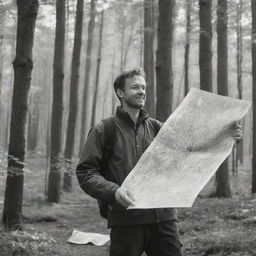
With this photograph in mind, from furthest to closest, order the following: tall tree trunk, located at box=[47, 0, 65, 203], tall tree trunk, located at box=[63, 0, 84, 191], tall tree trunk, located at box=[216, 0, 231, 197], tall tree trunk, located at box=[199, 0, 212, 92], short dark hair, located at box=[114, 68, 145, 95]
Answer: tall tree trunk, located at box=[63, 0, 84, 191], tall tree trunk, located at box=[47, 0, 65, 203], tall tree trunk, located at box=[216, 0, 231, 197], tall tree trunk, located at box=[199, 0, 212, 92], short dark hair, located at box=[114, 68, 145, 95]

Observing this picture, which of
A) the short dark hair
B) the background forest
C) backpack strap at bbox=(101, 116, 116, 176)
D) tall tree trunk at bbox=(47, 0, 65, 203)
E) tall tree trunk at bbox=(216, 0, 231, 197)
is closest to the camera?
backpack strap at bbox=(101, 116, 116, 176)

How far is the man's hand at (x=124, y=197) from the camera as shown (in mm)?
2672

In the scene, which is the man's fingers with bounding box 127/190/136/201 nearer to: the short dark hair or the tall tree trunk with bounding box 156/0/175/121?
the short dark hair

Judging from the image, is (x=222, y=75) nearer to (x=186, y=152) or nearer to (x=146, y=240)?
(x=186, y=152)

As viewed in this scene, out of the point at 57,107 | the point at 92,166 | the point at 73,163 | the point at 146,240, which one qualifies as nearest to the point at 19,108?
the point at 92,166

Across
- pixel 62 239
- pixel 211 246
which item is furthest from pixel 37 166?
pixel 211 246

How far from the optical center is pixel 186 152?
10.2 ft

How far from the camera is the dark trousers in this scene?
10.3ft

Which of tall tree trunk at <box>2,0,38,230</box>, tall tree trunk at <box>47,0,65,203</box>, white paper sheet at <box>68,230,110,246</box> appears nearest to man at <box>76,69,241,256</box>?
tall tree trunk at <box>2,0,38,230</box>

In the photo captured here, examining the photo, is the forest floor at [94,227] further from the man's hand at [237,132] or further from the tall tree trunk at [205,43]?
the tall tree trunk at [205,43]

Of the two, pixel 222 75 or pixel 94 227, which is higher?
pixel 222 75

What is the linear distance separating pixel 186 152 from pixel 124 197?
0.68 meters

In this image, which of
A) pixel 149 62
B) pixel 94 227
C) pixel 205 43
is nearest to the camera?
pixel 94 227

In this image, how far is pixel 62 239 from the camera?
28.3ft
